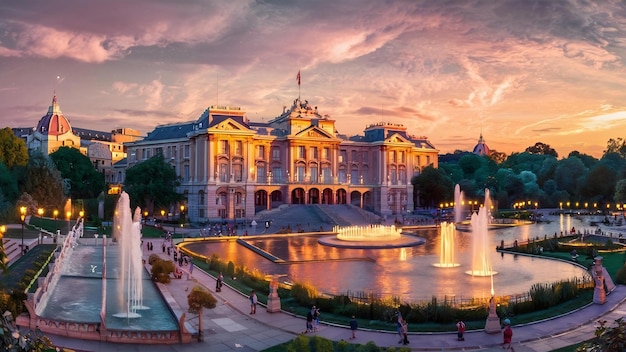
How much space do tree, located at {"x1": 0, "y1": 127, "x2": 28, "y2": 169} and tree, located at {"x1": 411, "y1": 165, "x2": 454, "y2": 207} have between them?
67.1 metres

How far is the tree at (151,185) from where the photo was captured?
7175cm

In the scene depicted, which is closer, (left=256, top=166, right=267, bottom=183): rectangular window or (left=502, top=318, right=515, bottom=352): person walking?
(left=502, top=318, right=515, bottom=352): person walking

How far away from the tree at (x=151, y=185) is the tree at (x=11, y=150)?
17239 millimetres

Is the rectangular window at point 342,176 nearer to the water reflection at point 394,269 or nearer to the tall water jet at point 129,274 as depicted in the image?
the water reflection at point 394,269

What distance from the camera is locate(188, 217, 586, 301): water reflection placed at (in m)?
31.3

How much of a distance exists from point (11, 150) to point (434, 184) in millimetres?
70793

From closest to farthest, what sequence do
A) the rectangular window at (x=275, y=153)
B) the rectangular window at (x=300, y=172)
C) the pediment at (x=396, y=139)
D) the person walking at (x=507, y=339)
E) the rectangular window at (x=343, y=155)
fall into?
the person walking at (x=507, y=339), the rectangular window at (x=275, y=153), the rectangular window at (x=300, y=172), the rectangular window at (x=343, y=155), the pediment at (x=396, y=139)

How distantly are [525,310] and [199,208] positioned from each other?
206 feet

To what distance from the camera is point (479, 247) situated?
39562mm

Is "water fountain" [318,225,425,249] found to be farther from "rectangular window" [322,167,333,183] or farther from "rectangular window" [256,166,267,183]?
"rectangular window" [322,167,333,183]

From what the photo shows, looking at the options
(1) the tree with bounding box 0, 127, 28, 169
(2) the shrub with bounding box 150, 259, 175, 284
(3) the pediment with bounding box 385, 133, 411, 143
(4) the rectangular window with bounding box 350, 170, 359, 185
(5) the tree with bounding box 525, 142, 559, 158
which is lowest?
(2) the shrub with bounding box 150, 259, 175, 284

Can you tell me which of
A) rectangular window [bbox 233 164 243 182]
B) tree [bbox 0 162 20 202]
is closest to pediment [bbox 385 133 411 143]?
rectangular window [bbox 233 164 243 182]

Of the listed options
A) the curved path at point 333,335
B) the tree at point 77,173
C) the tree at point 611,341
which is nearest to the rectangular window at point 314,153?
the tree at point 77,173

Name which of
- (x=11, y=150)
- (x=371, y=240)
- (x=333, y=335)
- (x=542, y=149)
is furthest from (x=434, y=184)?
(x=542, y=149)
